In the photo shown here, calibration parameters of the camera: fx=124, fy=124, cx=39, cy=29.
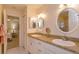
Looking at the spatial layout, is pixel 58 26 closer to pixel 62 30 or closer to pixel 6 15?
pixel 62 30

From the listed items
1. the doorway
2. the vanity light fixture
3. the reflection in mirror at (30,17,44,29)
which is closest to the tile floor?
the doorway

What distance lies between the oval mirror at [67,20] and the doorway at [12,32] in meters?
0.54

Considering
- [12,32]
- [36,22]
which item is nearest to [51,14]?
[36,22]

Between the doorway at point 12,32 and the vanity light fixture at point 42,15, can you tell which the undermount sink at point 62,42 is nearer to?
the vanity light fixture at point 42,15

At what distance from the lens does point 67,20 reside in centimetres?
155

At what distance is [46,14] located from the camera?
5.24 feet

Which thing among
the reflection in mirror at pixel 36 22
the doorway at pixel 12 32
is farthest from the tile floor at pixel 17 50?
the reflection in mirror at pixel 36 22

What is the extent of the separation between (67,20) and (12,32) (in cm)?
71

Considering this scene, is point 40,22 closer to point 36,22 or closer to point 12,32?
point 36,22

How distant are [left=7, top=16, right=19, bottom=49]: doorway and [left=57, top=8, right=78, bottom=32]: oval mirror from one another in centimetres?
54

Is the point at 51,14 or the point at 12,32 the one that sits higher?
the point at 51,14

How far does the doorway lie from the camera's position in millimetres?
1577

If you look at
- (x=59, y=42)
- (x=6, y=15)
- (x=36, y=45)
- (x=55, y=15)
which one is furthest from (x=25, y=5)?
(x=59, y=42)

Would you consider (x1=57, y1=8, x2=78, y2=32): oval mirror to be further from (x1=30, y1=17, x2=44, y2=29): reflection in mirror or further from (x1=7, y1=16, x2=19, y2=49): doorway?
(x1=7, y1=16, x2=19, y2=49): doorway
